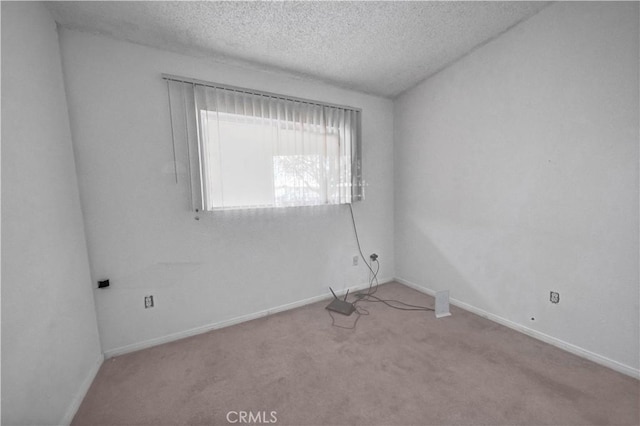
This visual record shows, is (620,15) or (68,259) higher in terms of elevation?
(620,15)

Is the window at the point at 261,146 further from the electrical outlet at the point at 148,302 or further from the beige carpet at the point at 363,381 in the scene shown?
the beige carpet at the point at 363,381

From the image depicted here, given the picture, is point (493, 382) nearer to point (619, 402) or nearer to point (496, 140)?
point (619, 402)

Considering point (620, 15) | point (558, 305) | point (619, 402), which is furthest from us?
point (558, 305)

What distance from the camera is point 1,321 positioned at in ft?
3.03

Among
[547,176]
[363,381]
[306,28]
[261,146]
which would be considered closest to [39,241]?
[261,146]

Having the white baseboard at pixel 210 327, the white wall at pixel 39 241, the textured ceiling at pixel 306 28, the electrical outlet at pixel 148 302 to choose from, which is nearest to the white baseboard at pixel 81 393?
the white wall at pixel 39 241

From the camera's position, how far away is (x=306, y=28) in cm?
Answer: 177

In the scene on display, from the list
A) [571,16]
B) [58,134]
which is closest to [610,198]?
[571,16]

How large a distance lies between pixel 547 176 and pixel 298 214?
7.07ft

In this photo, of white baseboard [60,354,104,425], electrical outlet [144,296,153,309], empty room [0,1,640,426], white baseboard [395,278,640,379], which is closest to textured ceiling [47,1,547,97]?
empty room [0,1,640,426]

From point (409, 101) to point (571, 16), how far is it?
4.66ft

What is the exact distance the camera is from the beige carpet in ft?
4.21

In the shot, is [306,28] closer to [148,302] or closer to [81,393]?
[148,302]

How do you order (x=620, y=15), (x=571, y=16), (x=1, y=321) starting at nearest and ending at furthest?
(x=1, y=321)
(x=620, y=15)
(x=571, y=16)
